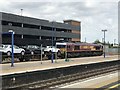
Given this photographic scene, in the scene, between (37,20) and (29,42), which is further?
(37,20)

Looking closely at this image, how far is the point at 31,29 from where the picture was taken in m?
88.1

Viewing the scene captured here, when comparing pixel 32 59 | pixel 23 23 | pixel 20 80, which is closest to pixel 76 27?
pixel 23 23

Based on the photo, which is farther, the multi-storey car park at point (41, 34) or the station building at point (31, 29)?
the station building at point (31, 29)

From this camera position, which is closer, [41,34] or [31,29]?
[31,29]

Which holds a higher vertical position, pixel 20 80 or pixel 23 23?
pixel 23 23

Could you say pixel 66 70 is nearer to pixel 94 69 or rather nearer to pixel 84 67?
pixel 84 67

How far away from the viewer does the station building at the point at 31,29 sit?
7662 cm

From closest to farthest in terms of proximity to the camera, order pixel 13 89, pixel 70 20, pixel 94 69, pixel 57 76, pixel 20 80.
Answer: pixel 13 89 → pixel 20 80 → pixel 57 76 → pixel 94 69 → pixel 70 20

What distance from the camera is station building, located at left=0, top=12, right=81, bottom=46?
7662 cm

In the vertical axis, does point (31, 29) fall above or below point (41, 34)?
above

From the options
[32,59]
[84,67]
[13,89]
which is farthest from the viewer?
[32,59]

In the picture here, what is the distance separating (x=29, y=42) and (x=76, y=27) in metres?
44.3

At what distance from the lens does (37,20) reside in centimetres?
9231

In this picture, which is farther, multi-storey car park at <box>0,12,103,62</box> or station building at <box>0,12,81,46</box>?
station building at <box>0,12,81,46</box>
